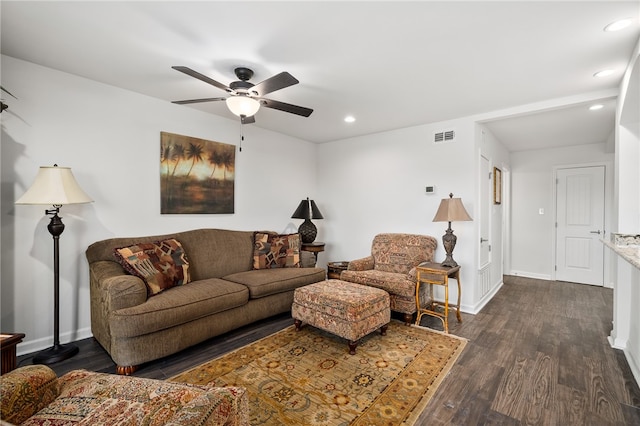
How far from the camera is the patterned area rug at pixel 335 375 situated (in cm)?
181

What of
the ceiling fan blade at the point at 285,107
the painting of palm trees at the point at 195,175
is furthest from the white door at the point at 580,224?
the painting of palm trees at the point at 195,175

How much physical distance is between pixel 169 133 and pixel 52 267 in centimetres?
173

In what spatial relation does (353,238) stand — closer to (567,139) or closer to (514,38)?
(514,38)

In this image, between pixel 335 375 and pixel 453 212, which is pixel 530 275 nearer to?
pixel 453 212

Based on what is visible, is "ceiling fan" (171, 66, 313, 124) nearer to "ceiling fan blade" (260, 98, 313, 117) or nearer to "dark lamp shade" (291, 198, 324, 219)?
"ceiling fan blade" (260, 98, 313, 117)

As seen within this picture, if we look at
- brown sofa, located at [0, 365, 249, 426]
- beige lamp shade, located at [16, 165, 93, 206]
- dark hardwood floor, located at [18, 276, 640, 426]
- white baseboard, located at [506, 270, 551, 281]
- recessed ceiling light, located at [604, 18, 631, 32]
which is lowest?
dark hardwood floor, located at [18, 276, 640, 426]

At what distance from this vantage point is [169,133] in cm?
340

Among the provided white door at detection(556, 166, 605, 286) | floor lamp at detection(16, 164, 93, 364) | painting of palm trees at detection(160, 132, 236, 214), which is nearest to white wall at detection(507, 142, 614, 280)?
white door at detection(556, 166, 605, 286)

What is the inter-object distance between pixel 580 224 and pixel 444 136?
11.2ft

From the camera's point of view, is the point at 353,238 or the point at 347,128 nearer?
the point at 347,128

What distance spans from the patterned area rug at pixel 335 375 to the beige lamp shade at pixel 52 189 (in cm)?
165

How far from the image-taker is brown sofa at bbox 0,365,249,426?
1.07 metres

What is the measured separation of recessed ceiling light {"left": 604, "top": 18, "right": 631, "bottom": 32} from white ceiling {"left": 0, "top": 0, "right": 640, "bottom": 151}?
0.05m

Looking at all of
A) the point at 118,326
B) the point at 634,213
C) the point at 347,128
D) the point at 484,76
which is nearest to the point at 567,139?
the point at 634,213
